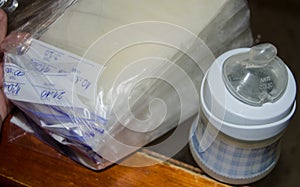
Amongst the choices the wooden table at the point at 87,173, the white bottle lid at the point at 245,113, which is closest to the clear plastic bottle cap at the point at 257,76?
the white bottle lid at the point at 245,113

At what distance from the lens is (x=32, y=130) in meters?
0.57

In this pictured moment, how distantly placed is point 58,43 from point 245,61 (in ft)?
0.69

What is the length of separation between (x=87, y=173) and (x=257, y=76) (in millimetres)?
211

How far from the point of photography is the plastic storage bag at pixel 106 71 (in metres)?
0.49

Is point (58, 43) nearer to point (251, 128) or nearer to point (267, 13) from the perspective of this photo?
point (251, 128)

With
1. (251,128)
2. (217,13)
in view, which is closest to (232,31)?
(217,13)

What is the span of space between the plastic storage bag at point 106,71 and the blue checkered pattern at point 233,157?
0.22ft

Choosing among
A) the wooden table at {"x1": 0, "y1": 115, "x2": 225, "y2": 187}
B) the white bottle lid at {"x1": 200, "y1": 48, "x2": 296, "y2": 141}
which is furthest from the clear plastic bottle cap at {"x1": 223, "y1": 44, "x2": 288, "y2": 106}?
the wooden table at {"x1": 0, "y1": 115, "x2": 225, "y2": 187}

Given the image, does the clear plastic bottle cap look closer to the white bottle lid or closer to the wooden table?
the white bottle lid

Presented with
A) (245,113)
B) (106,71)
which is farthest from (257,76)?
(106,71)

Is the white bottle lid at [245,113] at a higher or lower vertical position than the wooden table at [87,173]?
higher

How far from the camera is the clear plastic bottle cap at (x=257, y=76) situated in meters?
0.47

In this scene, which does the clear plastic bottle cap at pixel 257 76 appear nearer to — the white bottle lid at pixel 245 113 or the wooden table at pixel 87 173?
the white bottle lid at pixel 245 113

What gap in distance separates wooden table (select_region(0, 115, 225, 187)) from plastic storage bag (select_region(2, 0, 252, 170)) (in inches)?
0.5
